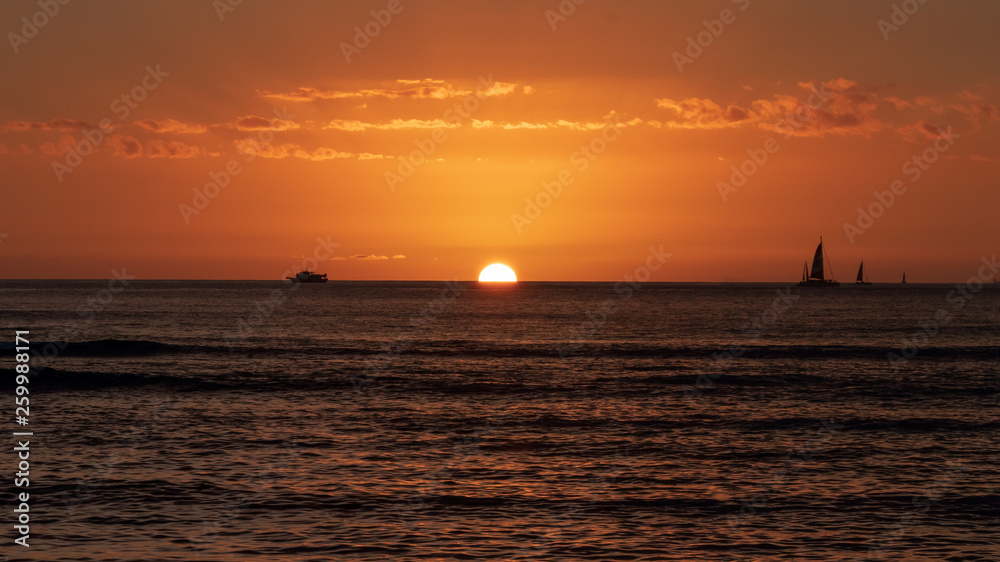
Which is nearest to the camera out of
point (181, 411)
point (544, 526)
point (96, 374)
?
point (544, 526)

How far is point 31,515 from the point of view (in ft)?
58.6

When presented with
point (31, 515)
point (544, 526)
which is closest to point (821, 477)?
point (544, 526)

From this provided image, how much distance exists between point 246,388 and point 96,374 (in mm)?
9810

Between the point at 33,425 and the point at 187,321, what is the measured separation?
3165 inches

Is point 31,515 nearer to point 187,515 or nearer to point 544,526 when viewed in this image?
point 187,515

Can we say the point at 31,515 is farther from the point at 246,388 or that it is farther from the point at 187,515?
the point at 246,388

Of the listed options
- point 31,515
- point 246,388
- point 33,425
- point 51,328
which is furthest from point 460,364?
point 51,328

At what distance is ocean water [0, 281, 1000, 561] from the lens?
16828 millimetres

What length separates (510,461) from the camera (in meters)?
24.2

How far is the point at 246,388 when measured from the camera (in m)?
41.7

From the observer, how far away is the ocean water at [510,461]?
16.8 m

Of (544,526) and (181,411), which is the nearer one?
(544,526)

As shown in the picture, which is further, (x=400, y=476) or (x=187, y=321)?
(x=187, y=321)

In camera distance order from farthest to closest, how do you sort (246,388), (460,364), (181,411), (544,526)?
(460,364) → (246,388) → (181,411) → (544,526)
